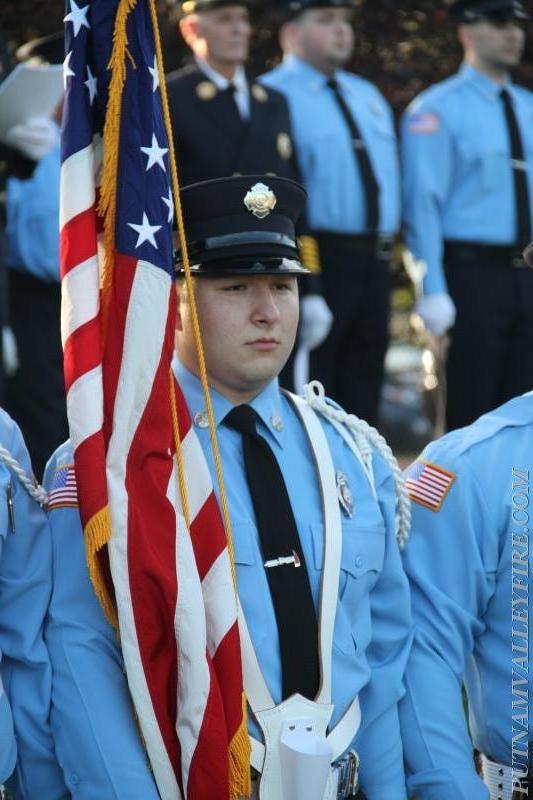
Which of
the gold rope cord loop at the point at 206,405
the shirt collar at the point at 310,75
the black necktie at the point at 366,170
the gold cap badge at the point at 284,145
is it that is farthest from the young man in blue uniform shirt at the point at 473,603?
the shirt collar at the point at 310,75

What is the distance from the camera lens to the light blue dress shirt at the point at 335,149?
787cm

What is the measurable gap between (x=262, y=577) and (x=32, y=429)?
429 centimetres

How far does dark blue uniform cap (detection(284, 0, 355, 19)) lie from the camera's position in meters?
8.14

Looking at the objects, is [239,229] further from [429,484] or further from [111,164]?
[429,484]

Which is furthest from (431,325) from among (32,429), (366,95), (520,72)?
(520,72)

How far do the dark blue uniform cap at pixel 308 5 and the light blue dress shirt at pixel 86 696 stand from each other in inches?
194

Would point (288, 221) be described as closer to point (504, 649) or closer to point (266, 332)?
point (266, 332)

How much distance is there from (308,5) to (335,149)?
0.79 metres

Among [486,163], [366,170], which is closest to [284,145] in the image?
[366,170]

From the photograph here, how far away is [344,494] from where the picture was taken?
401 cm

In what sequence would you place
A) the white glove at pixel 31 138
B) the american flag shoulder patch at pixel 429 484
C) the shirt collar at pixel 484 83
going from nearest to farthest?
1. the american flag shoulder patch at pixel 429 484
2. the white glove at pixel 31 138
3. the shirt collar at pixel 484 83

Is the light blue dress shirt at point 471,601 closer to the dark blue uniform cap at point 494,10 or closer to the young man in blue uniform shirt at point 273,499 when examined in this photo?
the young man in blue uniform shirt at point 273,499

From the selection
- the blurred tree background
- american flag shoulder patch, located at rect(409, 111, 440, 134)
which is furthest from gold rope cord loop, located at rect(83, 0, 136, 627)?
the blurred tree background

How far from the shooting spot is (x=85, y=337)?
12.2 feet
